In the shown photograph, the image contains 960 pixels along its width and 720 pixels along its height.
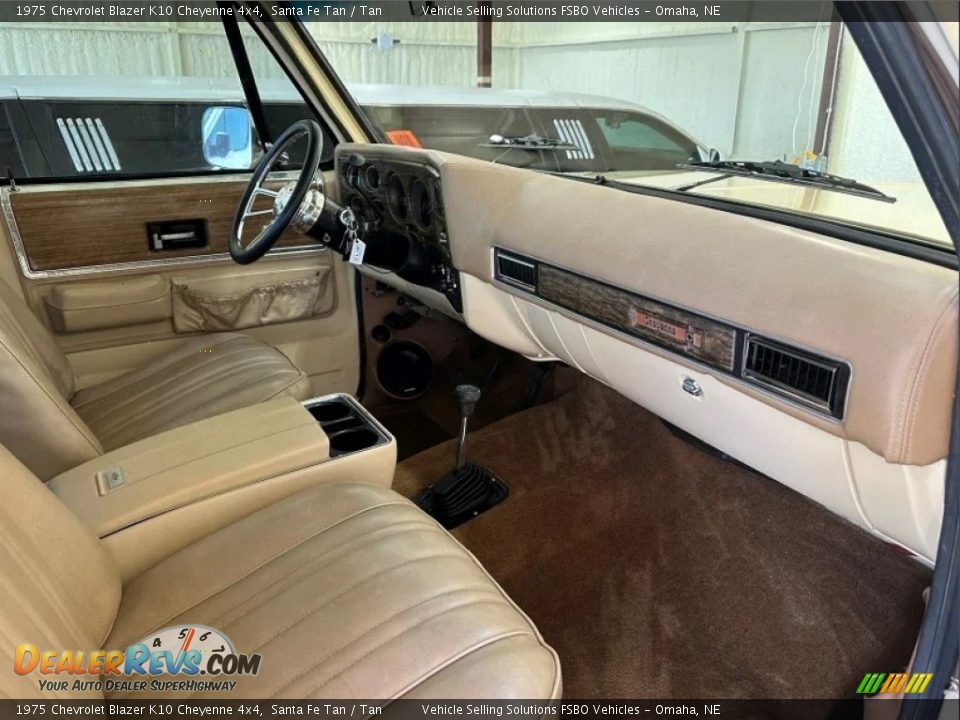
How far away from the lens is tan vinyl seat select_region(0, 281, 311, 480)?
1.23 metres

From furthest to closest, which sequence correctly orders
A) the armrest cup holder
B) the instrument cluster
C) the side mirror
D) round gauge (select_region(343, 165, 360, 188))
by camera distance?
the side mirror, round gauge (select_region(343, 165, 360, 188)), the instrument cluster, the armrest cup holder

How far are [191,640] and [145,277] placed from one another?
141 centimetres

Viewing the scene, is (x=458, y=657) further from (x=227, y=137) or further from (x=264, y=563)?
(x=227, y=137)

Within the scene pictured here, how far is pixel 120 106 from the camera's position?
2.17m

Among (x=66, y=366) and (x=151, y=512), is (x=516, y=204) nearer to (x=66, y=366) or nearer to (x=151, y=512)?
(x=151, y=512)

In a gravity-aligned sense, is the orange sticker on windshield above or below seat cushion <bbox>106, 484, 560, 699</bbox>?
above

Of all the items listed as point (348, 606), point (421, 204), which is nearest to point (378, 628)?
point (348, 606)

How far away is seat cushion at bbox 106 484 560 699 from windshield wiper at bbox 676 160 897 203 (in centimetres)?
102

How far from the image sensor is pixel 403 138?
2.38 meters

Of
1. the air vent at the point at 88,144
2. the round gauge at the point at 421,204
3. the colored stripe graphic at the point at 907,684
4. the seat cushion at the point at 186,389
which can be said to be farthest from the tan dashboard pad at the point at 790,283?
the air vent at the point at 88,144

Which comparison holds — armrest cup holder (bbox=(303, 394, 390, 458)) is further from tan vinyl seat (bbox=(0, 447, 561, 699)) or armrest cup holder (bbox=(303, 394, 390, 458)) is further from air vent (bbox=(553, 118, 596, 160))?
air vent (bbox=(553, 118, 596, 160))

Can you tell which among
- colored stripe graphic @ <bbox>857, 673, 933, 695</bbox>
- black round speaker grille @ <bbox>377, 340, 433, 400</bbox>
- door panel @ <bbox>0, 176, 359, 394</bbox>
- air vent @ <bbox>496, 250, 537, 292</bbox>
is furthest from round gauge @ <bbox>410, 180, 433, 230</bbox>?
colored stripe graphic @ <bbox>857, 673, 933, 695</bbox>

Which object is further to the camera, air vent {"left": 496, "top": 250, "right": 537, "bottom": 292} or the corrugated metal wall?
the corrugated metal wall

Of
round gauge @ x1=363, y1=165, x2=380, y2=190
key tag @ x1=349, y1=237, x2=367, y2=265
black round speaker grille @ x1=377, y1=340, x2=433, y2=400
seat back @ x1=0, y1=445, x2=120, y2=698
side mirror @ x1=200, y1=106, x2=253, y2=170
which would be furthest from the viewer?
black round speaker grille @ x1=377, y1=340, x2=433, y2=400
